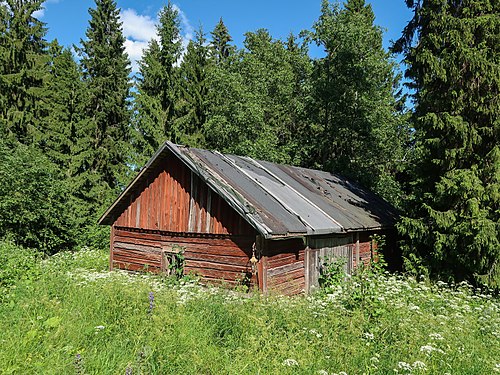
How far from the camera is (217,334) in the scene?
18.5ft

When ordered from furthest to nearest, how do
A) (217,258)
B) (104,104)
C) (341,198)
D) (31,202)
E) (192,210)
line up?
(104,104) → (31,202) → (341,198) → (192,210) → (217,258)

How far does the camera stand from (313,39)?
79.6ft

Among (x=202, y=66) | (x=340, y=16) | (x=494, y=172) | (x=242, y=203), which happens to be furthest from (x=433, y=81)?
(x=202, y=66)

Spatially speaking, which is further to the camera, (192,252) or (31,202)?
(31,202)

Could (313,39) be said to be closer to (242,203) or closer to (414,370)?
(242,203)

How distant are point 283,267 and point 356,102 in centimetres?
1639

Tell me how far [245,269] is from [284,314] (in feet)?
11.0

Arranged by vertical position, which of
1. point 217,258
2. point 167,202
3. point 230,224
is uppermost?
point 167,202

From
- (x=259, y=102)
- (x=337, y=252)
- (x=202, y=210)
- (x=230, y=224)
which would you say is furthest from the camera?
(x=259, y=102)

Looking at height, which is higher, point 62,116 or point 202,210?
point 62,116

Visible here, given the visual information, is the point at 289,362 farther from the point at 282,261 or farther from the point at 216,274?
the point at 216,274

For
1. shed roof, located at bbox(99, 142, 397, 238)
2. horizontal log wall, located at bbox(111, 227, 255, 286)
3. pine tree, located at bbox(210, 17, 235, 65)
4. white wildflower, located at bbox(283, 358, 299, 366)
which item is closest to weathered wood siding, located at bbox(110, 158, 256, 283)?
horizontal log wall, located at bbox(111, 227, 255, 286)

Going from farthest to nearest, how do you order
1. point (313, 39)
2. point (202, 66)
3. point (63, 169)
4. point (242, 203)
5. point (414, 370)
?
point (202, 66) < point (313, 39) < point (63, 169) < point (242, 203) < point (414, 370)

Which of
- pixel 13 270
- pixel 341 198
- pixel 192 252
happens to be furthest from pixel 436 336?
pixel 341 198
